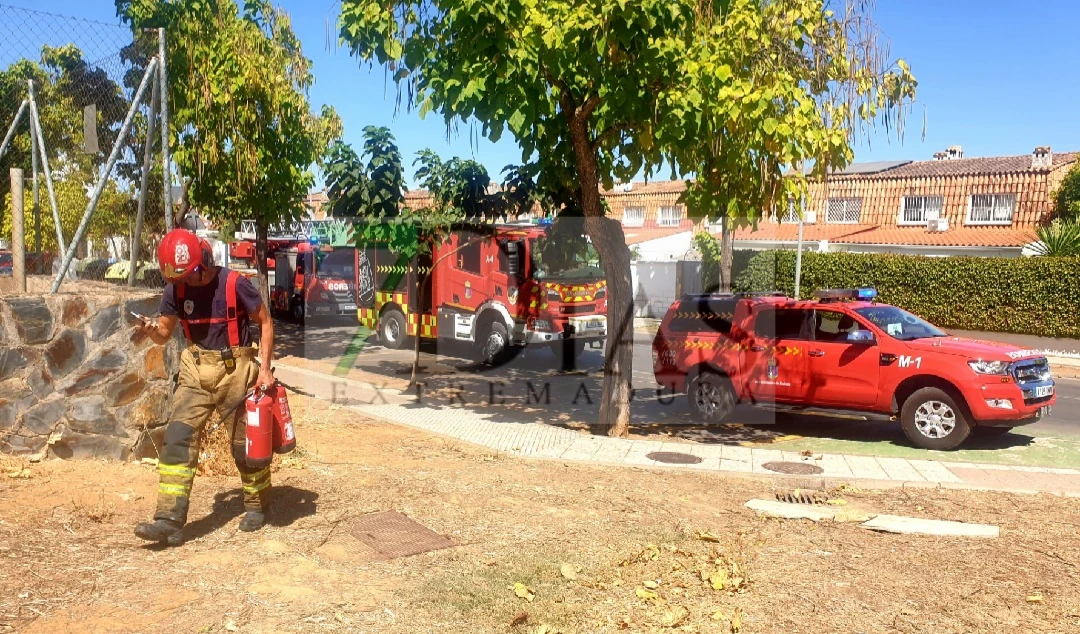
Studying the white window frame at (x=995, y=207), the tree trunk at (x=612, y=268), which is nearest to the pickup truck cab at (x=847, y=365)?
the tree trunk at (x=612, y=268)

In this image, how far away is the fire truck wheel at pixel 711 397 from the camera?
11555 millimetres

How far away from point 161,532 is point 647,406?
929 cm

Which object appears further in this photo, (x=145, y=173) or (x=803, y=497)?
(x=145, y=173)

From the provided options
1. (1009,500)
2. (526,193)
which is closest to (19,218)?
(526,193)

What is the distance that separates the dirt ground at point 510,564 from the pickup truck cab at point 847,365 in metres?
2.60

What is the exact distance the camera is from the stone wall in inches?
252

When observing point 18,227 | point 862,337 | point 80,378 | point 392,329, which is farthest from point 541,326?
point 80,378

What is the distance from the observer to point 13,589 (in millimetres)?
4348

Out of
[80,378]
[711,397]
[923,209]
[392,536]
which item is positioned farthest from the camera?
[923,209]

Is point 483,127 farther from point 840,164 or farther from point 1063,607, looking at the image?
point 1063,607

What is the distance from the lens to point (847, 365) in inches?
411

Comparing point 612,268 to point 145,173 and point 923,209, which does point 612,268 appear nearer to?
point 145,173

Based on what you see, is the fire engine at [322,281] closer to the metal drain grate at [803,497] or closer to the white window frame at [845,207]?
the metal drain grate at [803,497]

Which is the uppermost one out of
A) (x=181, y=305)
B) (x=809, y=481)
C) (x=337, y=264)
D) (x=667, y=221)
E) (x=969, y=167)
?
(x=969, y=167)
